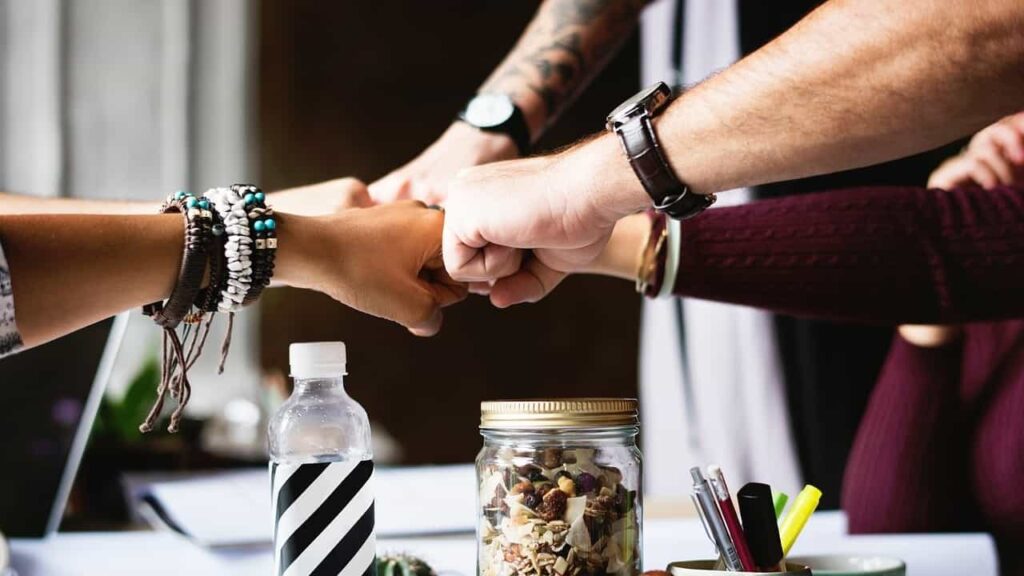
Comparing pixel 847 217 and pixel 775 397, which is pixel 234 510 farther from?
pixel 775 397

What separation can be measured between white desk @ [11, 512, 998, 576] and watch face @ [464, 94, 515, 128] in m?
0.52

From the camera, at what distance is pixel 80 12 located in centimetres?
205

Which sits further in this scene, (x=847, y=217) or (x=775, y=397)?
(x=775, y=397)

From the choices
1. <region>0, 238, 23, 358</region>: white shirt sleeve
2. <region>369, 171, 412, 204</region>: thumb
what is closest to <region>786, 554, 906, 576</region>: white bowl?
<region>0, 238, 23, 358</region>: white shirt sleeve

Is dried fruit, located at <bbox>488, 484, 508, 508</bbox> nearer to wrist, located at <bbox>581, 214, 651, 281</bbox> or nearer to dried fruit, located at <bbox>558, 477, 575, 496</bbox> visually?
dried fruit, located at <bbox>558, 477, 575, 496</bbox>

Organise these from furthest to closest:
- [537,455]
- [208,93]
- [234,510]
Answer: [208,93]
[234,510]
[537,455]

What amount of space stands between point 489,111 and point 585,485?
0.75 meters

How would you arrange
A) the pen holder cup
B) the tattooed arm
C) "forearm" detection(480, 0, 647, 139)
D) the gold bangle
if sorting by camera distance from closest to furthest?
A: the pen holder cup → the gold bangle → the tattooed arm → "forearm" detection(480, 0, 647, 139)

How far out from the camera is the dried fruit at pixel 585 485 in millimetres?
567

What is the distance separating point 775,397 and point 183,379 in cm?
151

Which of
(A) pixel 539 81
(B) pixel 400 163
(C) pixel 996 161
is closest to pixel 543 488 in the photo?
(A) pixel 539 81

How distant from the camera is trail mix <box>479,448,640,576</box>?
0.56 m

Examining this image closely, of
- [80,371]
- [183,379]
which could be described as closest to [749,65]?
[183,379]

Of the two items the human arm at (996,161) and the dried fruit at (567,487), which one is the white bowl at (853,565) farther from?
the human arm at (996,161)
